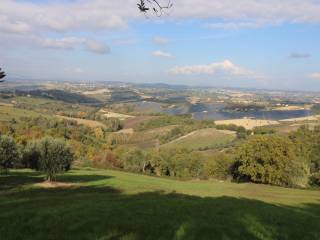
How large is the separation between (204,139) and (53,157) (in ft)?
372

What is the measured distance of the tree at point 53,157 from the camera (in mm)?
69438

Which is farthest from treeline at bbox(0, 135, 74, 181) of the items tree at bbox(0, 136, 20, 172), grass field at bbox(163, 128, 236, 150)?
grass field at bbox(163, 128, 236, 150)

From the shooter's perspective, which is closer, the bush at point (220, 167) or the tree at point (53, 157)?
the tree at point (53, 157)

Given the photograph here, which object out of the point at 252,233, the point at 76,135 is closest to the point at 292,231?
the point at 252,233

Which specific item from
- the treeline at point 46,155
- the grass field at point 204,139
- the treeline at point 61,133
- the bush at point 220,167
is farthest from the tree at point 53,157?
the grass field at point 204,139

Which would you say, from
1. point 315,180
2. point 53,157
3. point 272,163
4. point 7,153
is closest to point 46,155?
point 53,157

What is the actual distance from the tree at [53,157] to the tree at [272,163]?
36040mm

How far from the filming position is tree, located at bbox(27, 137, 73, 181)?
69438mm

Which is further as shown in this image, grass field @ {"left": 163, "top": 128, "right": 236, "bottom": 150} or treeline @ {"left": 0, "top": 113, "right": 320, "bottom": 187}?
grass field @ {"left": 163, "top": 128, "right": 236, "bottom": 150}

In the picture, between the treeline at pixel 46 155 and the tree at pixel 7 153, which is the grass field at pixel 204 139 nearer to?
the tree at pixel 7 153

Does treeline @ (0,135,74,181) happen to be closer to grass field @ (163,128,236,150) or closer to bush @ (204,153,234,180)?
bush @ (204,153,234,180)

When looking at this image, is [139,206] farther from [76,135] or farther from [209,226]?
[76,135]

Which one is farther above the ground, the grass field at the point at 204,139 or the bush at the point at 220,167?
the bush at the point at 220,167

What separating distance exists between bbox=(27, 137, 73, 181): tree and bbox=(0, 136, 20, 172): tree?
257 inches
